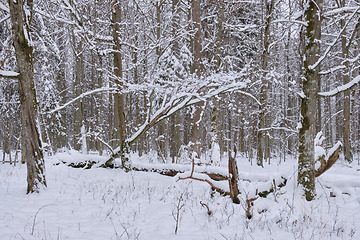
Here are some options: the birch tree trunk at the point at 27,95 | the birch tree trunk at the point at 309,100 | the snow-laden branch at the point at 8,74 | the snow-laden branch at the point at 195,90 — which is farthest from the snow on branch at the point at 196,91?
the snow-laden branch at the point at 8,74

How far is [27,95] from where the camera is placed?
570 centimetres

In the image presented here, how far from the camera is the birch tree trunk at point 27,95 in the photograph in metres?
5.60

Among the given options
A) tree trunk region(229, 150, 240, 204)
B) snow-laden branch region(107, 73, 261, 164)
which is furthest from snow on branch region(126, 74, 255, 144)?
tree trunk region(229, 150, 240, 204)

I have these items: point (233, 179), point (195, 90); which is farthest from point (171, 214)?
point (195, 90)

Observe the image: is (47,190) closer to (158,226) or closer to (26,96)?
(26,96)

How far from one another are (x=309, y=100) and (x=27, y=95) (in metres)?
6.42

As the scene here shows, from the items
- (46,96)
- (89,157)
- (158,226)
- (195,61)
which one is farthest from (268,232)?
(46,96)

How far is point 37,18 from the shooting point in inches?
483

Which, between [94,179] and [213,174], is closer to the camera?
[213,174]

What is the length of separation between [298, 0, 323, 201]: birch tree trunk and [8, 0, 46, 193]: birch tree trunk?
615 centimetres

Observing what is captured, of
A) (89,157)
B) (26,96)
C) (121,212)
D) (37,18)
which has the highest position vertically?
(37,18)

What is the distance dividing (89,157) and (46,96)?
9796mm

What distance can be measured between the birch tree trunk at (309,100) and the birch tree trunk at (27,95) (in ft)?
20.2

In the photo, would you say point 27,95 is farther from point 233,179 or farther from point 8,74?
point 233,179
